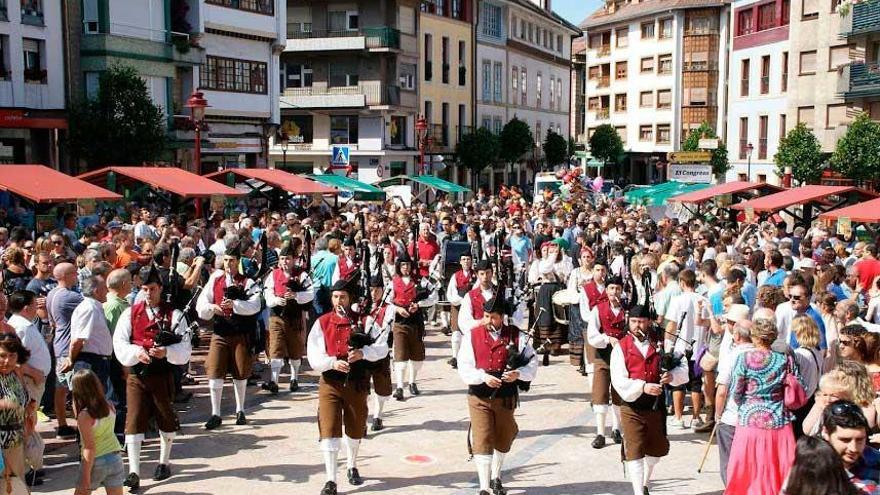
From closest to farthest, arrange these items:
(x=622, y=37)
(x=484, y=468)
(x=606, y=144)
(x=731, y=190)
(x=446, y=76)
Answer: (x=484, y=468) < (x=731, y=190) < (x=446, y=76) < (x=606, y=144) < (x=622, y=37)

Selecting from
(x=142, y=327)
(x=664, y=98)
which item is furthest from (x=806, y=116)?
(x=142, y=327)

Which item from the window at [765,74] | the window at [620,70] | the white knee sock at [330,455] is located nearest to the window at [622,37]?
the window at [620,70]

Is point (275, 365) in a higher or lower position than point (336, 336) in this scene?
lower

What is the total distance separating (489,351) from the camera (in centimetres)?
834

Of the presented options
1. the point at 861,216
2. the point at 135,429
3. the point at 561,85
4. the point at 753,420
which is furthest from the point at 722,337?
the point at 561,85

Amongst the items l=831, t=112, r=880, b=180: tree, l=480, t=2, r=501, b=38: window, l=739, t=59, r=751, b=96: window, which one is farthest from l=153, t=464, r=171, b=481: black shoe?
l=480, t=2, r=501, b=38: window

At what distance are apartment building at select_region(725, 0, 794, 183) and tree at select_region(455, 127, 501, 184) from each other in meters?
13.0

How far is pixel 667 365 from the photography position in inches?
323

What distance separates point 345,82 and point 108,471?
3902cm

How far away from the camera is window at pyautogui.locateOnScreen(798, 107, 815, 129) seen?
41938mm

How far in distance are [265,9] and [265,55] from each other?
177 centimetres

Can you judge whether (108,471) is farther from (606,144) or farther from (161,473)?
(606,144)

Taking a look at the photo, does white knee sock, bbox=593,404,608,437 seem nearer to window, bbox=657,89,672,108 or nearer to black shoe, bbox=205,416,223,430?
black shoe, bbox=205,416,223,430

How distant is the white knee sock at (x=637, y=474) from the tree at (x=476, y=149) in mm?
43414
